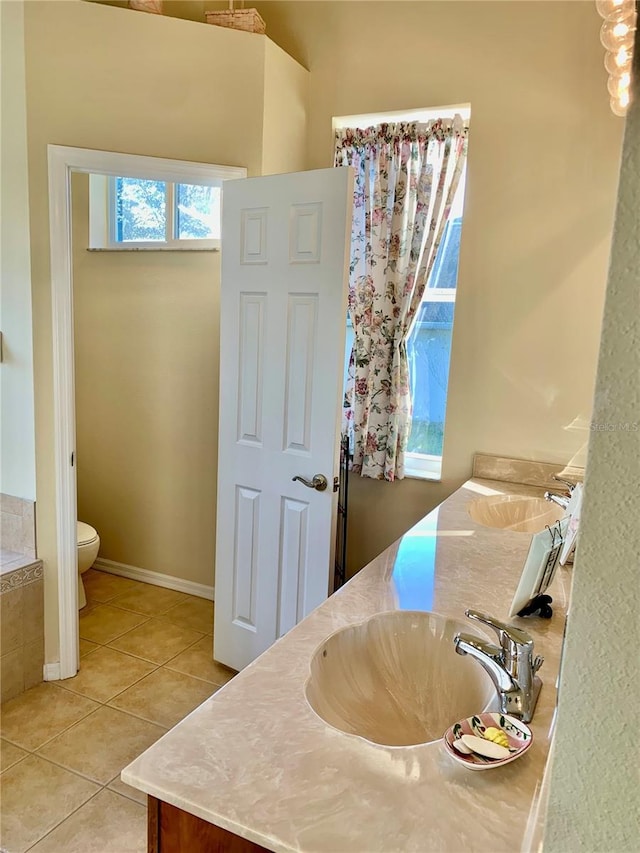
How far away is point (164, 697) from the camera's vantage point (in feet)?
8.53

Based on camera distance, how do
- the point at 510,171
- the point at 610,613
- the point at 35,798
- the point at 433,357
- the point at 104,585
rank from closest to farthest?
1. the point at 610,613
2. the point at 35,798
3. the point at 510,171
4. the point at 433,357
5. the point at 104,585

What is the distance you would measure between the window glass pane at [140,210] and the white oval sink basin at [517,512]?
2.25m

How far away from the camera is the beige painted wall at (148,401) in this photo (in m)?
3.34

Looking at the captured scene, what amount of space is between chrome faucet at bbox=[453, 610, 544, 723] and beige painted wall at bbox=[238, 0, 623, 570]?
165cm

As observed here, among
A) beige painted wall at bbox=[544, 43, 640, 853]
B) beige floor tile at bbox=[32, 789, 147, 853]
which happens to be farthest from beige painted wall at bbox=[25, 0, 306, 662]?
beige painted wall at bbox=[544, 43, 640, 853]

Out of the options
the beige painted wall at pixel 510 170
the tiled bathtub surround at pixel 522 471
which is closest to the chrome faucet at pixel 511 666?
the tiled bathtub surround at pixel 522 471

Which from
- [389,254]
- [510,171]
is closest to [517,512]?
[389,254]

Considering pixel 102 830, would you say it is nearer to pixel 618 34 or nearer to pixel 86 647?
pixel 86 647

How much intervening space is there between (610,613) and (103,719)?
2.43m

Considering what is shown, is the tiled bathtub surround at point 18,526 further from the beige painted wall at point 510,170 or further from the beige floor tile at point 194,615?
the beige painted wall at point 510,170

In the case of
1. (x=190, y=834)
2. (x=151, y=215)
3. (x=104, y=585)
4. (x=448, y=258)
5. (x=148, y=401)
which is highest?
(x=151, y=215)

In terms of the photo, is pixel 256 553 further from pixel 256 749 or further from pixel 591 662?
pixel 591 662

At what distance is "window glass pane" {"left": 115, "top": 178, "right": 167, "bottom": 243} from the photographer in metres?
3.41

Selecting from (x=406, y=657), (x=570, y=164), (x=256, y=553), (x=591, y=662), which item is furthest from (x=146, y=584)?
(x=591, y=662)
